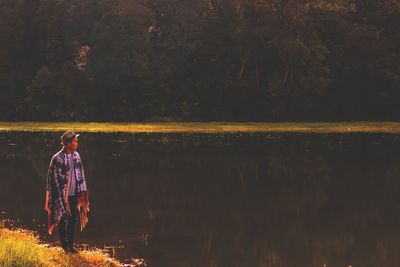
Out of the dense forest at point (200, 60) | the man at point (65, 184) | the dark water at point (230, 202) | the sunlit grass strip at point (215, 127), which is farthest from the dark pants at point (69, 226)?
the dense forest at point (200, 60)

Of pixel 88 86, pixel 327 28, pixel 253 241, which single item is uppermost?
pixel 327 28

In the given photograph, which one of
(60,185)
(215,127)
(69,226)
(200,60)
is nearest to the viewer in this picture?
(60,185)

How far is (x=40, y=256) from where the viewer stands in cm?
1218

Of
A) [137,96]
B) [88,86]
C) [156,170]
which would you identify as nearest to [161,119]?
[137,96]

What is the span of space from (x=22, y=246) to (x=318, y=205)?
471 inches

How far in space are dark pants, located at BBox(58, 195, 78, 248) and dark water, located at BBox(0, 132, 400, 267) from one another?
1.22 meters

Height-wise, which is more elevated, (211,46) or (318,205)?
(211,46)

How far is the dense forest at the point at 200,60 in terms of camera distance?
74.8m

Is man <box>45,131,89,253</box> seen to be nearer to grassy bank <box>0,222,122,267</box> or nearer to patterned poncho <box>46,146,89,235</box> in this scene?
patterned poncho <box>46,146,89,235</box>

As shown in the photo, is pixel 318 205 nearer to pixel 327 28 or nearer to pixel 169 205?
pixel 169 205

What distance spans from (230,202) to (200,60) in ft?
184

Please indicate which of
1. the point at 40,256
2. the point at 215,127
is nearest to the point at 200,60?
the point at 215,127

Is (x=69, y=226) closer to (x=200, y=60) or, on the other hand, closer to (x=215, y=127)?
(x=215, y=127)

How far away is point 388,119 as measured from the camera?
78.5 meters
